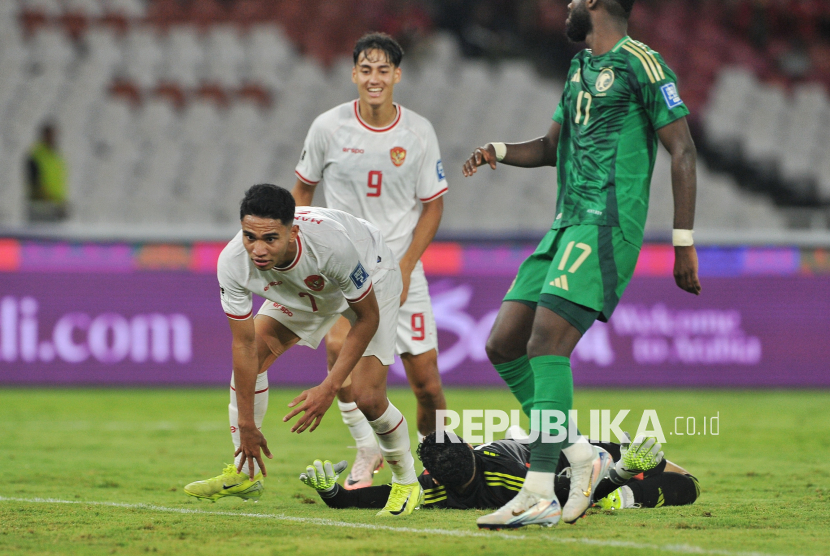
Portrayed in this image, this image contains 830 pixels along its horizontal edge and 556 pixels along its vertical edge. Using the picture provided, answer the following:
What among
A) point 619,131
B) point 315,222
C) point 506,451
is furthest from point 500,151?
point 506,451

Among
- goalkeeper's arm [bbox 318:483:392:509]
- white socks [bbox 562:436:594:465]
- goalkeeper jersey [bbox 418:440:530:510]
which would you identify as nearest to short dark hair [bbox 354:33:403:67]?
goalkeeper jersey [bbox 418:440:530:510]

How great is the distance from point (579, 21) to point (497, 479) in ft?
7.22

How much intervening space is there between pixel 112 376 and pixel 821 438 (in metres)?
6.79

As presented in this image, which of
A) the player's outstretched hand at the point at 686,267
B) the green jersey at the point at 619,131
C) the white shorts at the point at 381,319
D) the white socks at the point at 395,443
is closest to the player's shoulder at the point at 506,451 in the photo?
the white socks at the point at 395,443

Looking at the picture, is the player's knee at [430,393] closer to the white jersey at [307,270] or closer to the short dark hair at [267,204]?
the white jersey at [307,270]

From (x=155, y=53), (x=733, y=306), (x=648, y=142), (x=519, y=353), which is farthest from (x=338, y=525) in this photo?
(x=155, y=53)

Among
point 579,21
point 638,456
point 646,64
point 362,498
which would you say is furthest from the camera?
point 362,498

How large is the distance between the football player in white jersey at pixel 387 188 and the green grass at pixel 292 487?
77 cm

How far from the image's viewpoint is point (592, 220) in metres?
4.47

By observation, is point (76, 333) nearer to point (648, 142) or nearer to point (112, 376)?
point (112, 376)

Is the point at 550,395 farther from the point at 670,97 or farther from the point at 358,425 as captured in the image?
the point at 358,425

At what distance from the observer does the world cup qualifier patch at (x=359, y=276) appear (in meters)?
4.66

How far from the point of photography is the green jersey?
441cm

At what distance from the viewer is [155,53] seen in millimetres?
15195
